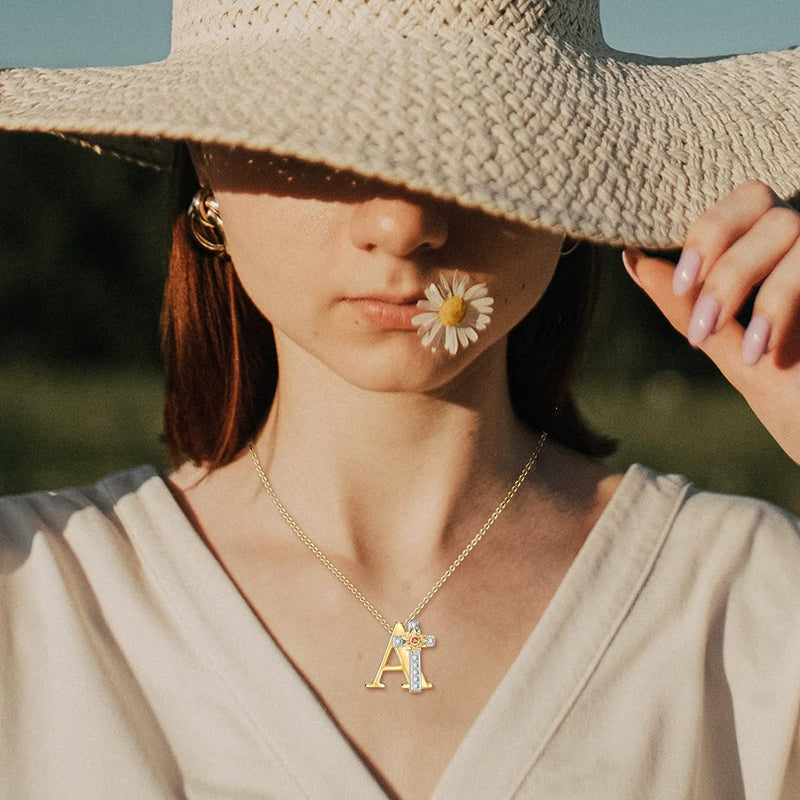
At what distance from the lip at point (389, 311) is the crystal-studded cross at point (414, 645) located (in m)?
0.53

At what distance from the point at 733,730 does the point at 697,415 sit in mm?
8565

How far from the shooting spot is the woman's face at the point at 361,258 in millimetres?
1600

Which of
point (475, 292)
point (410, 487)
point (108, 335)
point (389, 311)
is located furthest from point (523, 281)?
point (108, 335)

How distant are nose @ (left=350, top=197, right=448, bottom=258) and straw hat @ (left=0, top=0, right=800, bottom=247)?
0.41ft

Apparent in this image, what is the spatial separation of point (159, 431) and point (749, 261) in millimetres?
7749

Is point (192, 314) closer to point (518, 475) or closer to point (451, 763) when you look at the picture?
point (518, 475)

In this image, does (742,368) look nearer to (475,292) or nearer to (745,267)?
(745,267)

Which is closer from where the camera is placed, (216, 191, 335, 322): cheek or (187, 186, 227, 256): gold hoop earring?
(216, 191, 335, 322): cheek

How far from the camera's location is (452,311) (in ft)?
5.42

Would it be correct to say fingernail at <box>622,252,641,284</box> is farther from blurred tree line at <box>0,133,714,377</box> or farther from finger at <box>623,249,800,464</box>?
blurred tree line at <box>0,133,714,377</box>

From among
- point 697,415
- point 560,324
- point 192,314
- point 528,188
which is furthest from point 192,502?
point 697,415

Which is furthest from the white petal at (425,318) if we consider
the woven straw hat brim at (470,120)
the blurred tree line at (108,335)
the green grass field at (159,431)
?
the blurred tree line at (108,335)

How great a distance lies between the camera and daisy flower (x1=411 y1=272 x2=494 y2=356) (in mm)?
1635

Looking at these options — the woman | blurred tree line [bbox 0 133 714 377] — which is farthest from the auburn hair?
blurred tree line [bbox 0 133 714 377]
